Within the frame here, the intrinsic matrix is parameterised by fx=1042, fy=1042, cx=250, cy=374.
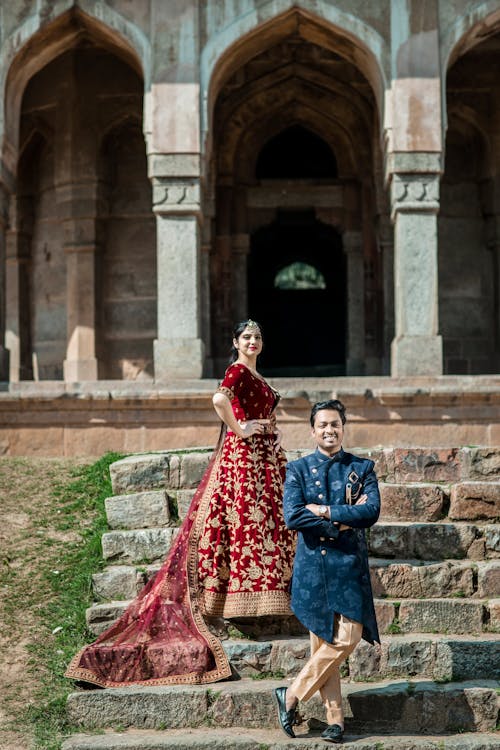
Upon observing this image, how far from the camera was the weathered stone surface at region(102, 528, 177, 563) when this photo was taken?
5.84 m

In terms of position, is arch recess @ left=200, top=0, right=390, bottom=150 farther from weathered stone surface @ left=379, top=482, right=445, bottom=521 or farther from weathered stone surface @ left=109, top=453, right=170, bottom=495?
weathered stone surface @ left=379, top=482, right=445, bottom=521

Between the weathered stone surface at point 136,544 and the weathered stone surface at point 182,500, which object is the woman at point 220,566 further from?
the weathered stone surface at point 182,500

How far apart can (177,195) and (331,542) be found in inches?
261

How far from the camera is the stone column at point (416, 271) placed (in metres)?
10.2

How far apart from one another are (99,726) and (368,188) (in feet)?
33.6

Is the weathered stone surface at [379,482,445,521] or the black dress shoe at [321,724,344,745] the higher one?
the weathered stone surface at [379,482,445,521]

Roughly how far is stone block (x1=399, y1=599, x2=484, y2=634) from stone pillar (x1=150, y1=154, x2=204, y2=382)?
5329mm

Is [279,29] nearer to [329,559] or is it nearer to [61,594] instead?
[61,594]

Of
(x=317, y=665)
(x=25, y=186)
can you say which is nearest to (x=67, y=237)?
(x=25, y=186)

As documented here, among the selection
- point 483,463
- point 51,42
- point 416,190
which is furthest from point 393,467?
point 51,42

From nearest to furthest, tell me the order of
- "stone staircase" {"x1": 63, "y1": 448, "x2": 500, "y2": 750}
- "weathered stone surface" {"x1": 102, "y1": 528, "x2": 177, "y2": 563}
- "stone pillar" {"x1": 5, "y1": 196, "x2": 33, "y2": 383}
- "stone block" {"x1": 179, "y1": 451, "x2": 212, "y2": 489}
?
1. "stone staircase" {"x1": 63, "y1": 448, "x2": 500, "y2": 750}
2. "weathered stone surface" {"x1": 102, "y1": 528, "x2": 177, "y2": 563}
3. "stone block" {"x1": 179, "y1": 451, "x2": 212, "y2": 489}
4. "stone pillar" {"x1": 5, "y1": 196, "x2": 33, "y2": 383}

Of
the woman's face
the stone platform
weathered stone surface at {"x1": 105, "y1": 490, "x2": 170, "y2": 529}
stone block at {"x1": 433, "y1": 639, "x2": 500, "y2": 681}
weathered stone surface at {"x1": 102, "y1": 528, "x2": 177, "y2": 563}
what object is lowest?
stone block at {"x1": 433, "y1": 639, "x2": 500, "y2": 681}

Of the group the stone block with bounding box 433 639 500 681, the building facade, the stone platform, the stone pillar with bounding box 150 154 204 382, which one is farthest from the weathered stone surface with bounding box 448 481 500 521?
the building facade

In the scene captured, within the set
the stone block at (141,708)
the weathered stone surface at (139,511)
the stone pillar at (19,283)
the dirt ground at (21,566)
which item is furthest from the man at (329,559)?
the stone pillar at (19,283)
